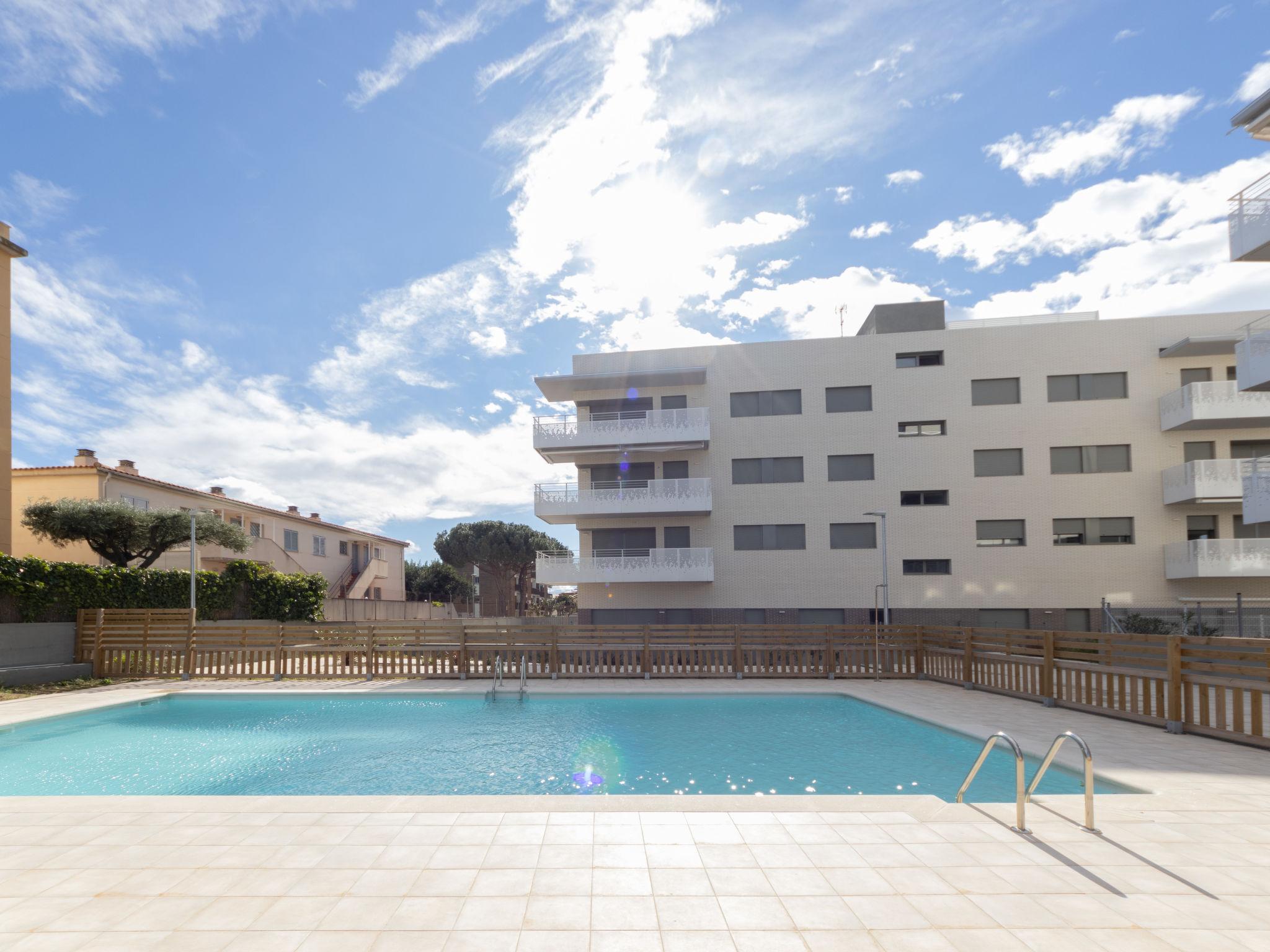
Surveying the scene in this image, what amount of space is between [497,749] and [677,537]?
634 inches

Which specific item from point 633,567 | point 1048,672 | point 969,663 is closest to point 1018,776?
point 1048,672

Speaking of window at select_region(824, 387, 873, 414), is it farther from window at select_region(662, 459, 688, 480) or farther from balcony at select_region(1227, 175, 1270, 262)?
balcony at select_region(1227, 175, 1270, 262)

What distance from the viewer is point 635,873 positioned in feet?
15.4

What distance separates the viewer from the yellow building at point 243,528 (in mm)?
26297

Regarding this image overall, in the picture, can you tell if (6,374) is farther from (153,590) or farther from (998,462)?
(998,462)

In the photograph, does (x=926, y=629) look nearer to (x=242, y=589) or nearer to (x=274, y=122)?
(x=274, y=122)

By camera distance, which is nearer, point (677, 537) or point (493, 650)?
point (493, 650)

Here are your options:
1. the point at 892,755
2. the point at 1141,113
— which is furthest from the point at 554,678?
the point at 1141,113

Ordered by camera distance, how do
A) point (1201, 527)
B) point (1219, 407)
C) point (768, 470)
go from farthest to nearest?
point (768, 470)
point (1201, 527)
point (1219, 407)

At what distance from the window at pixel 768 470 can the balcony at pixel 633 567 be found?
328 centimetres

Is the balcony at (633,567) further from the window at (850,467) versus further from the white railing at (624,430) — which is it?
the window at (850,467)

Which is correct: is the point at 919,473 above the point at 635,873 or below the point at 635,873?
above

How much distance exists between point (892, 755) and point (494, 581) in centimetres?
4664

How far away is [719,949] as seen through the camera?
12.0ft
